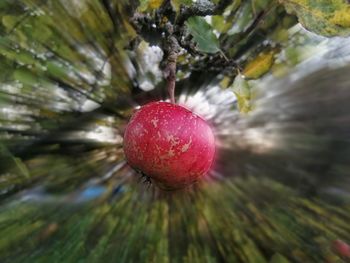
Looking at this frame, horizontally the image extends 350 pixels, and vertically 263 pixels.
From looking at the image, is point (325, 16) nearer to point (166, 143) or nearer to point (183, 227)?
point (166, 143)

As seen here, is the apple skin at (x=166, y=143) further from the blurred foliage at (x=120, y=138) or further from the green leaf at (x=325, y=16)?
the green leaf at (x=325, y=16)

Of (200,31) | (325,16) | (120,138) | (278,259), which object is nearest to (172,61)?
(200,31)

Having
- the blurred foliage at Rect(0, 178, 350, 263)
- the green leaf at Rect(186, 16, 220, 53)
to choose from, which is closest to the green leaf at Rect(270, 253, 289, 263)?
the blurred foliage at Rect(0, 178, 350, 263)

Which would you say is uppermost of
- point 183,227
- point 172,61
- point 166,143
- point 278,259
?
point 172,61

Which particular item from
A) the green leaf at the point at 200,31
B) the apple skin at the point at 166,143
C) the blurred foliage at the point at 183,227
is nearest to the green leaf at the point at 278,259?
the blurred foliage at the point at 183,227

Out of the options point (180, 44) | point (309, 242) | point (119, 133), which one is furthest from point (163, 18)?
point (309, 242)

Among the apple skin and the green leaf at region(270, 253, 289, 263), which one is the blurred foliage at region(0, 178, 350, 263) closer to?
the green leaf at region(270, 253, 289, 263)
